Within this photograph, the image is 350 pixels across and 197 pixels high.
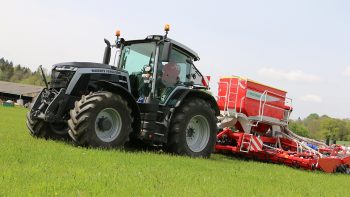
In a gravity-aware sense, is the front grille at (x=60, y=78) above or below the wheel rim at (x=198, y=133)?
above

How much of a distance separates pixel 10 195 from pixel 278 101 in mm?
10295

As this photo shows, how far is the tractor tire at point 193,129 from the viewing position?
9422 millimetres

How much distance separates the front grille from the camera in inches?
351

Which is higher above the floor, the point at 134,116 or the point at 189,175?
the point at 134,116

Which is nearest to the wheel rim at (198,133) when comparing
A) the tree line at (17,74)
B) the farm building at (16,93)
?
the farm building at (16,93)

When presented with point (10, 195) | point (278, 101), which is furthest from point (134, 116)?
point (278, 101)

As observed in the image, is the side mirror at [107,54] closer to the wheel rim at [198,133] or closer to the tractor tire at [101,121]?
the tractor tire at [101,121]

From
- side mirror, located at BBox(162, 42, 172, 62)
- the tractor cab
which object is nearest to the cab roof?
the tractor cab

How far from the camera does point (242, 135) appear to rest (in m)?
11.6

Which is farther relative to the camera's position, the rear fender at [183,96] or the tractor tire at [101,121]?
the rear fender at [183,96]

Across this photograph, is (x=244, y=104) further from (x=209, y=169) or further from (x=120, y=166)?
(x=120, y=166)

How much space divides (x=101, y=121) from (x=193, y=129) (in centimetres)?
263

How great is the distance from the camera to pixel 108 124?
27.6 feet

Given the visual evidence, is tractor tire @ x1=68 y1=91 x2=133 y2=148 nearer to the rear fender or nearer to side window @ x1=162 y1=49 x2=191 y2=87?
the rear fender
